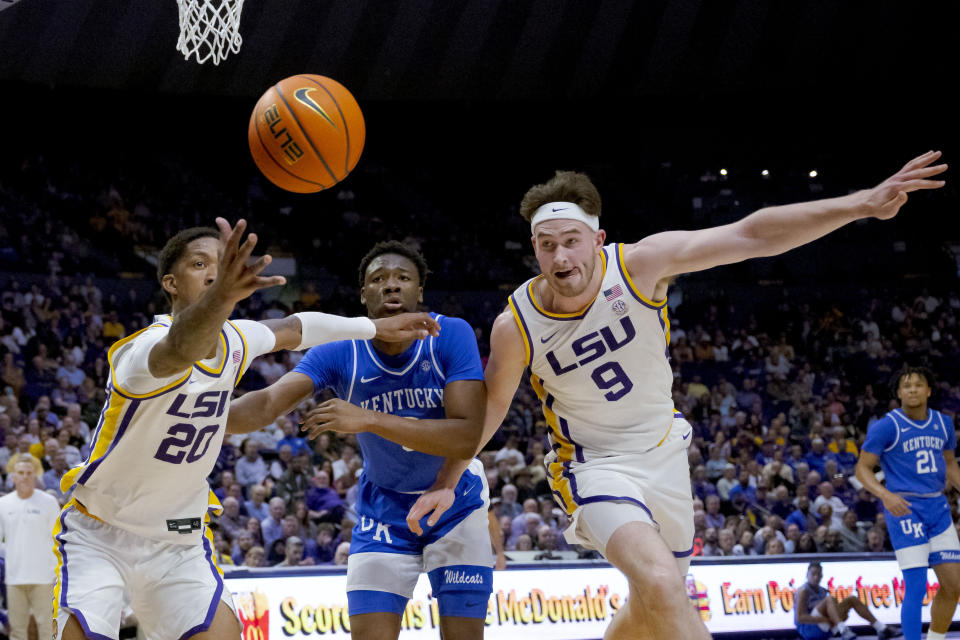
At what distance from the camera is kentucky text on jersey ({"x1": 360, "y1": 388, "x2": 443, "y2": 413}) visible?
4715mm

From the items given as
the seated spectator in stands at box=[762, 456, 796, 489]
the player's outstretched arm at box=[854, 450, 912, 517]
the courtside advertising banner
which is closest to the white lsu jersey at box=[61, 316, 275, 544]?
the courtside advertising banner

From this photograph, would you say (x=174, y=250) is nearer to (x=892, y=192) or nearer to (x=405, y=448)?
(x=405, y=448)

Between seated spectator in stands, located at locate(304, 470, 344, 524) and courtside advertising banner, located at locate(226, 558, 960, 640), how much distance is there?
156cm

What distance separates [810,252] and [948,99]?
4372mm

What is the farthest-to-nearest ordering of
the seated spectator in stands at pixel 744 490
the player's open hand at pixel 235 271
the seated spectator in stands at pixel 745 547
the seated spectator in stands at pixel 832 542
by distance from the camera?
the seated spectator in stands at pixel 744 490
the seated spectator in stands at pixel 832 542
the seated spectator in stands at pixel 745 547
the player's open hand at pixel 235 271

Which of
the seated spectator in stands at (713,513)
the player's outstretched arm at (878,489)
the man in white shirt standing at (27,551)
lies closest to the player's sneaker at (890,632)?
the seated spectator in stands at (713,513)

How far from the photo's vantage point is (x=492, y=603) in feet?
30.7

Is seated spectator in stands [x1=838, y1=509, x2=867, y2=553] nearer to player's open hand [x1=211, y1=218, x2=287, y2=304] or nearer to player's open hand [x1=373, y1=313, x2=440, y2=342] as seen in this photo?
player's open hand [x1=373, y1=313, x2=440, y2=342]

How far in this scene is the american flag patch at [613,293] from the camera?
437 centimetres

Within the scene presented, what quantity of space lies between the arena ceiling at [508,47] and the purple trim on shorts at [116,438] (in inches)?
579

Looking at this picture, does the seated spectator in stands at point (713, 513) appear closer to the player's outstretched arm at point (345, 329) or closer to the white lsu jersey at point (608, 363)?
the white lsu jersey at point (608, 363)

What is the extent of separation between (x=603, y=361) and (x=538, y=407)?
1206 cm

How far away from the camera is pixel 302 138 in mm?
5527

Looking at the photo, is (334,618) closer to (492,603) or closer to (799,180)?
(492,603)
